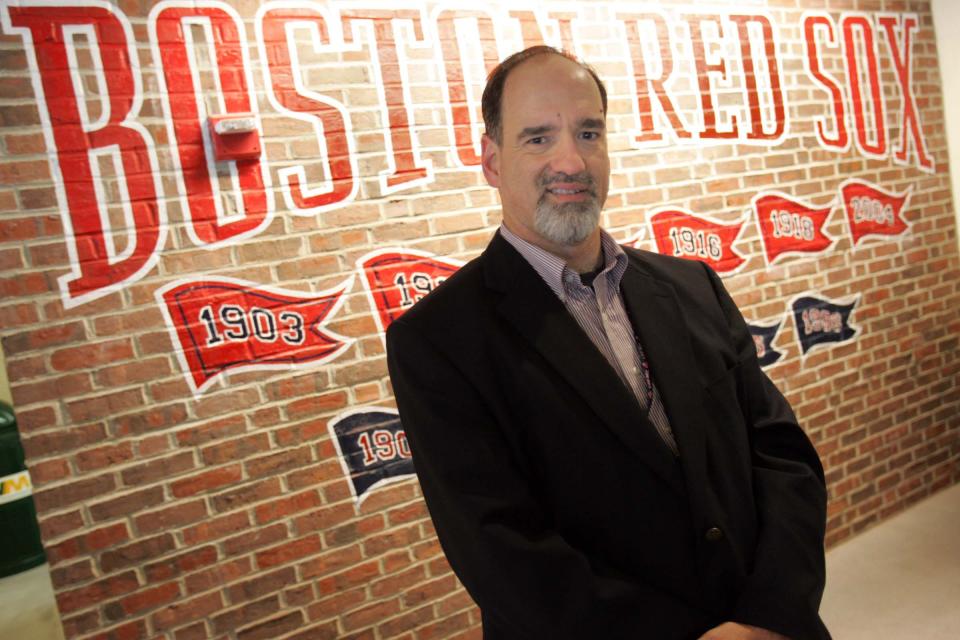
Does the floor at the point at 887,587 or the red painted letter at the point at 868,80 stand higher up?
the red painted letter at the point at 868,80

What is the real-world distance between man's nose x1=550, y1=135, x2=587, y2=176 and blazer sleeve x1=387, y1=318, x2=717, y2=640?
0.44 metres

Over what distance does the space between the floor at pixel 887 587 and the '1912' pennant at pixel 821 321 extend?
1.01m

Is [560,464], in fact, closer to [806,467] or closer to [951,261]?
[806,467]

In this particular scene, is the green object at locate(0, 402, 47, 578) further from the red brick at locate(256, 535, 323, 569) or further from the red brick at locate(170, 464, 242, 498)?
the red brick at locate(256, 535, 323, 569)

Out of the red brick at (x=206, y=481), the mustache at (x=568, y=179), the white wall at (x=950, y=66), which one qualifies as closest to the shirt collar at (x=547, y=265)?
the mustache at (x=568, y=179)

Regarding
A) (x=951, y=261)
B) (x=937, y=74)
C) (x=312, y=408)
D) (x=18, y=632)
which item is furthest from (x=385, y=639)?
(x=937, y=74)

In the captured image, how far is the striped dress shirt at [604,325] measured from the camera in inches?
58.9

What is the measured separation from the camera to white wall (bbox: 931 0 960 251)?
4.06 meters

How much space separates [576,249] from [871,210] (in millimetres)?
3015

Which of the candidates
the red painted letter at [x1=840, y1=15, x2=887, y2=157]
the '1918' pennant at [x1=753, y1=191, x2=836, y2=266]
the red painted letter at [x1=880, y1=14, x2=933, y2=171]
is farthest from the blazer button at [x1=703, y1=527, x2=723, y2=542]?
the red painted letter at [x1=880, y1=14, x2=933, y2=171]

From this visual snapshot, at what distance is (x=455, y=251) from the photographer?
2746 mm

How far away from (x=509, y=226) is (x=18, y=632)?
202 cm

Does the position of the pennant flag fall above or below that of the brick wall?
below

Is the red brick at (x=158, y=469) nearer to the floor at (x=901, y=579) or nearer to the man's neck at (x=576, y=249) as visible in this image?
the man's neck at (x=576, y=249)
